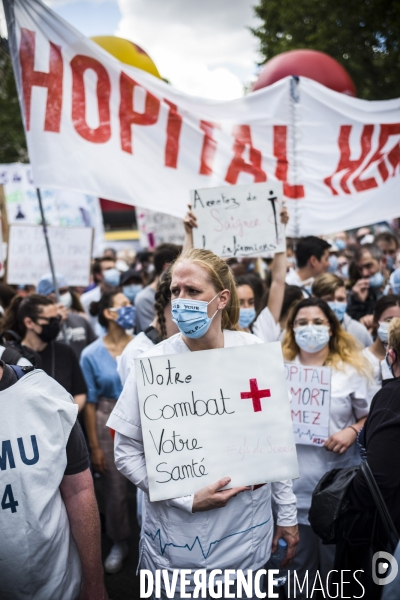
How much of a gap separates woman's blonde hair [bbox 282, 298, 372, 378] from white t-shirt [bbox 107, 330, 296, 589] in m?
1.19

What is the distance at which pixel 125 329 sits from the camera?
421cm

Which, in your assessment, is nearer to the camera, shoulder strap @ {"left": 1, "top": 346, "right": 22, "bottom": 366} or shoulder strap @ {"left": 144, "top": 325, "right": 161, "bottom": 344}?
shoulder strap @ {"left": 1, "top": 346, "right": 22, "bottom": 366}

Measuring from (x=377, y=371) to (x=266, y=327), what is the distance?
750 mm

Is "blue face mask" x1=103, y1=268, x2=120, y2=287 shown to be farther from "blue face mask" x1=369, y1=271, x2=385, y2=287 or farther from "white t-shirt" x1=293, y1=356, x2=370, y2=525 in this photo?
"white t-shirt" x1=293, y1=356, x2=370, y2=525

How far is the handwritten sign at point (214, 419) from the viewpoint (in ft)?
6.40

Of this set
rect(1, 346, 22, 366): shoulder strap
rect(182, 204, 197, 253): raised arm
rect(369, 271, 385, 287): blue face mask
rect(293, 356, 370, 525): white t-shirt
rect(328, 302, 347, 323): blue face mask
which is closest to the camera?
rect(1, 346, 22, 366): shoulder strap

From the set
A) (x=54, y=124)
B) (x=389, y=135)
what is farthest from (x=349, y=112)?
(x=54, y=124)

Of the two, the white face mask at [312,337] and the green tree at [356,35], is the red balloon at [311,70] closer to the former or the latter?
the white face mask at [312,337]

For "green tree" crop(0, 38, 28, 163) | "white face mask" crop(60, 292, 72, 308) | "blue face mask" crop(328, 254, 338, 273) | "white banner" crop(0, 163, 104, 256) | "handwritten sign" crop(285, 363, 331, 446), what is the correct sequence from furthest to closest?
"green tree" crop(0, 38, 28, 163), "white banner" crop(0, 163, 104, 256), "blue face mask" crop(328, 254, 338, 273), "white face mask" crop(60, 292, 72, 308), "handwritten sign" crop(285, 363, 331, 446)

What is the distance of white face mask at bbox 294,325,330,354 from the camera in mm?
3135

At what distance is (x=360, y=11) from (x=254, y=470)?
58.3 feet

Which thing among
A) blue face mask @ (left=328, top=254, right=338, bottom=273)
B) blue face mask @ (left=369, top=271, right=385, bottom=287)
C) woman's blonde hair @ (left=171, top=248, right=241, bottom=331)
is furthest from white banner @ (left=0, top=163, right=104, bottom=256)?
woman's blonde hair @ (left=171, top=248, right=241, bottom=331)

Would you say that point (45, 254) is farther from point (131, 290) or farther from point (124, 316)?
point (124, 316)

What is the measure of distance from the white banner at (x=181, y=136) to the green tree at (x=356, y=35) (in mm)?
12109
